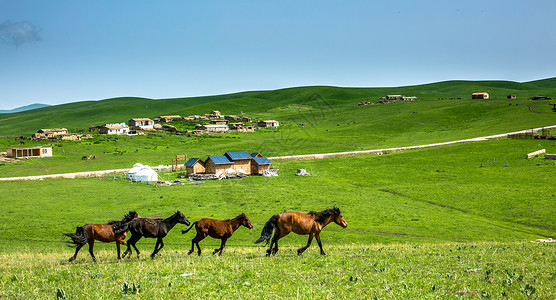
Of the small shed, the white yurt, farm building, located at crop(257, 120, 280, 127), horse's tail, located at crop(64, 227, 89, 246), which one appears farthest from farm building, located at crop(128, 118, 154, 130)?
horse's tail, located at crop(64, 227, 89, 246)

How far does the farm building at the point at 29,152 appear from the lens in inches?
3263

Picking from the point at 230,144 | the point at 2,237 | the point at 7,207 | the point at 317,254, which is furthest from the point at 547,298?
the point at 230,144

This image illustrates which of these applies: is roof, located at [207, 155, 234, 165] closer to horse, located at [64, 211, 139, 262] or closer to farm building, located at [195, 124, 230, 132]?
horse, located at [64, 211, 139, 262]

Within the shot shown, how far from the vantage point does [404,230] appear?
1406 inches

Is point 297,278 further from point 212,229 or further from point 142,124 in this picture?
point 142,124

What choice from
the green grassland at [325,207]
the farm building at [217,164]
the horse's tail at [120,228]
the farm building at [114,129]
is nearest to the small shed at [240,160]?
the farm building at [217,164]

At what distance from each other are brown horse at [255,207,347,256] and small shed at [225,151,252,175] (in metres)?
49.1

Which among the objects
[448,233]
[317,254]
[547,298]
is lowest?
[448,233]

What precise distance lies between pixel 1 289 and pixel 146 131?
128m

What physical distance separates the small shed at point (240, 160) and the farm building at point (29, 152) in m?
40.2

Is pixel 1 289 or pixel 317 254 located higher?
pixel 1 289

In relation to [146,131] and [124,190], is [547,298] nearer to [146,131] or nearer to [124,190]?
[124,190]

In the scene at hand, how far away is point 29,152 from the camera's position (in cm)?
8356

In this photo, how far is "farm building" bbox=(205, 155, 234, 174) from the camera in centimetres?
6594
